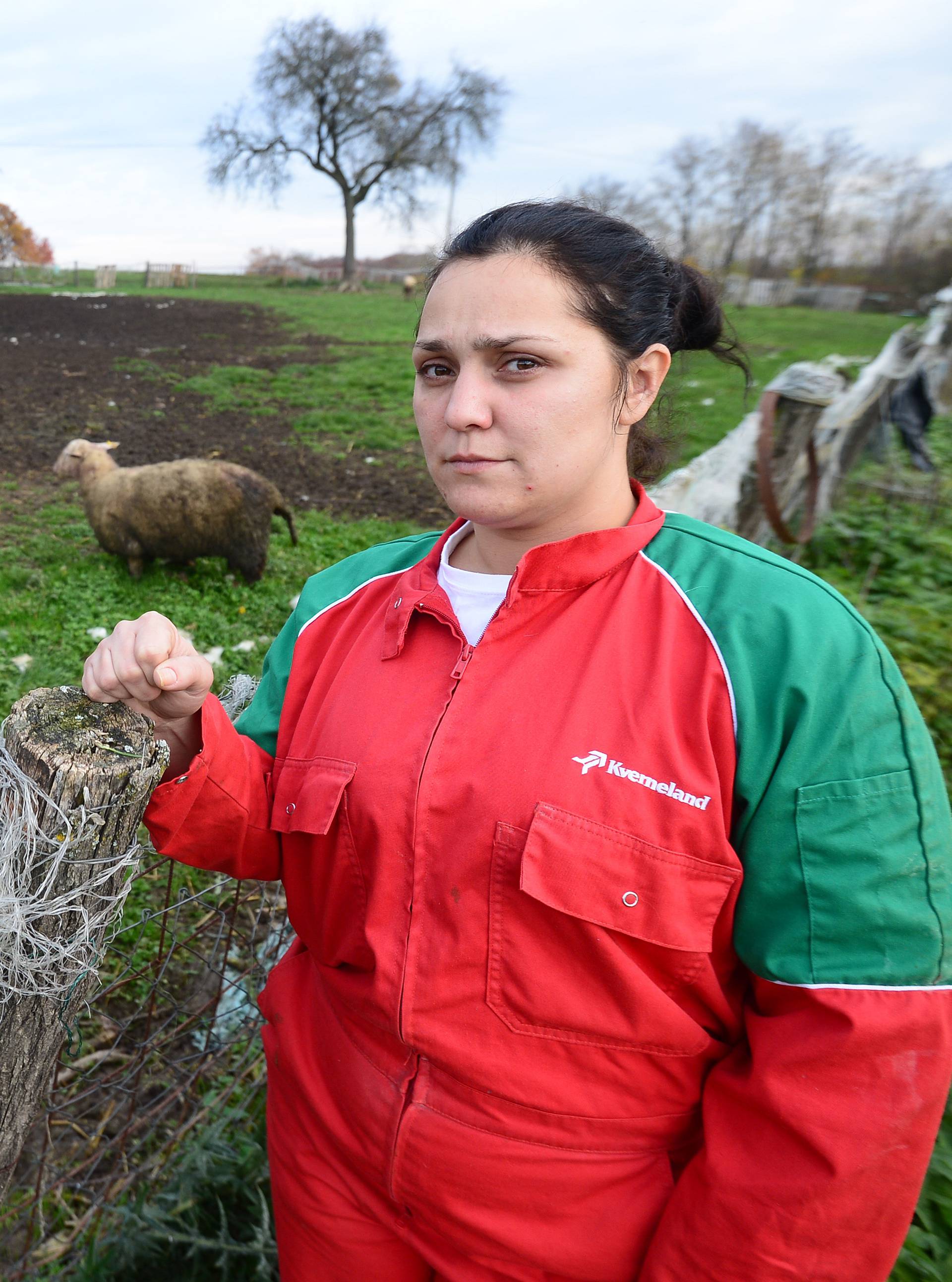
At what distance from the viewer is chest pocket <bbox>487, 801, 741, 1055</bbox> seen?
1322 millimetres

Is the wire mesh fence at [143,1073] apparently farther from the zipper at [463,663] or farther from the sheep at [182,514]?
the sheep at [182,514]

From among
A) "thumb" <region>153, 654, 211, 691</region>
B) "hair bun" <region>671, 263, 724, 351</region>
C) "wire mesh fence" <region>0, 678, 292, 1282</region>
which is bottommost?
"wire mesh fence" <region>0, 678, 292, 1282</region>

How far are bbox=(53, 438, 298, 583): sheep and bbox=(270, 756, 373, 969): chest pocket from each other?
4.62m

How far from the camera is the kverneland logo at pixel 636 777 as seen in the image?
1.32 meters

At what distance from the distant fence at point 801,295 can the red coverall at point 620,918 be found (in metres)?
30.9

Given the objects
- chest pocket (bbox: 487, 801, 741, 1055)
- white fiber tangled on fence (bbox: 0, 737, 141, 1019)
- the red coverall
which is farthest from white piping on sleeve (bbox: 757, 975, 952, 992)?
white fiber tangled on fence (bbox: 0, 737, 141, 1019)

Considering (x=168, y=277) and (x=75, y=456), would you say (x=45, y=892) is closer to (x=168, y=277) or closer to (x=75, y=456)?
(x=75, y=456)

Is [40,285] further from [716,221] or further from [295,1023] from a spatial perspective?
[295,1023]

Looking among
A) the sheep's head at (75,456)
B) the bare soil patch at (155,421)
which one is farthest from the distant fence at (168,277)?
the sheep's head at (75,456)

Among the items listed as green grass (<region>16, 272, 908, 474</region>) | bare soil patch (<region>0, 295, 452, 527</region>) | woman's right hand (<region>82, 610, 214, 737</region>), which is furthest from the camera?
green grass (<region>16, 272, 908, 474</region>)

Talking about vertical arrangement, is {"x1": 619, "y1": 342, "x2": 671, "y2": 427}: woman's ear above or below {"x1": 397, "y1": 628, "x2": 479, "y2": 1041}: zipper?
above

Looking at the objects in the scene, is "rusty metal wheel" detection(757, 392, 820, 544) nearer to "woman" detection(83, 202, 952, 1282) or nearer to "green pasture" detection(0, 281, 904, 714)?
"green pasture" detection(0, 281, 904, 714)

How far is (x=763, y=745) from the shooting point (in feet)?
4.26

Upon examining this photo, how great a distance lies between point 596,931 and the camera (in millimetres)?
1337
